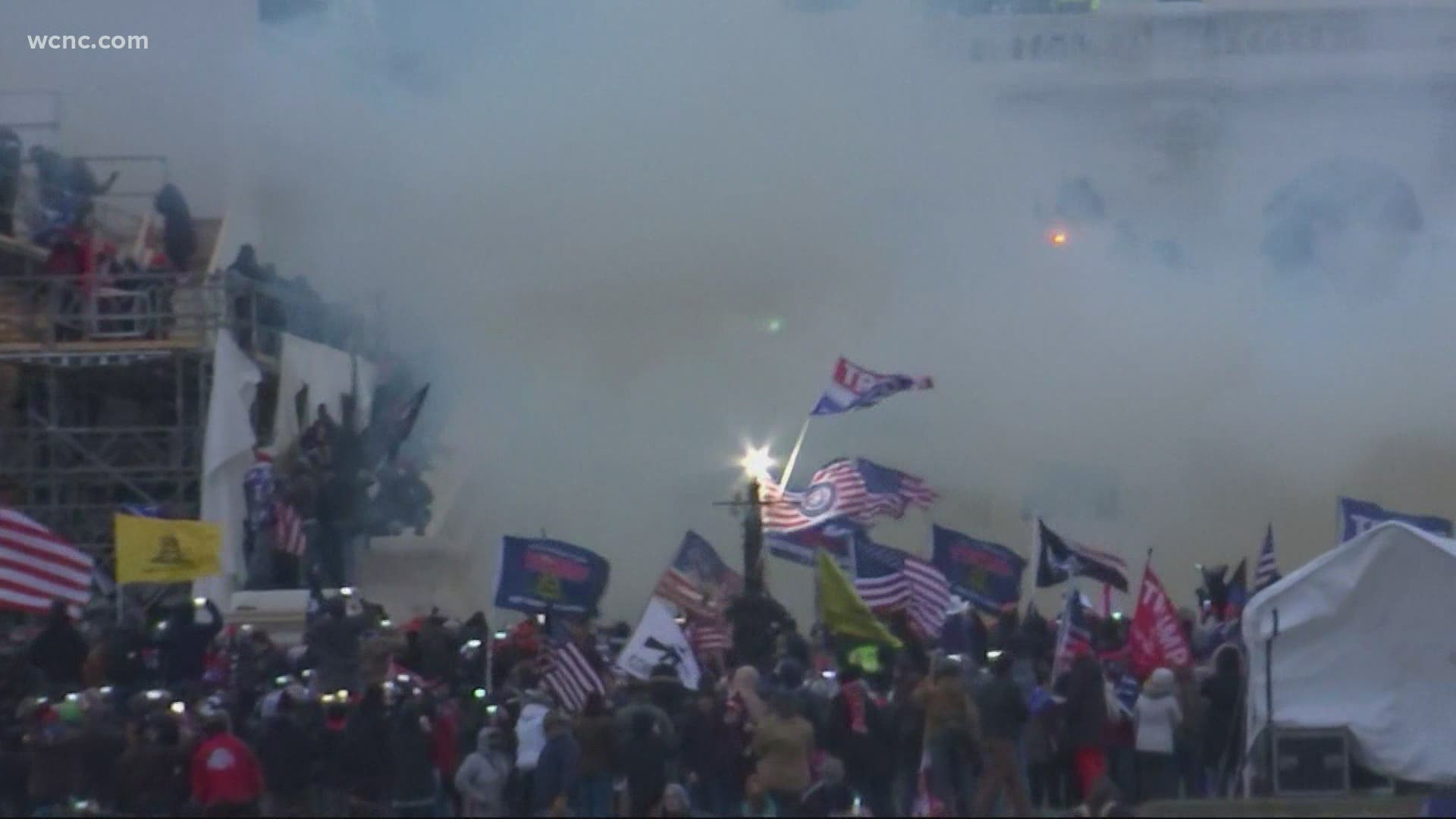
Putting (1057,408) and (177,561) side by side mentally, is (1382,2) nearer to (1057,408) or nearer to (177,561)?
(1057,408)

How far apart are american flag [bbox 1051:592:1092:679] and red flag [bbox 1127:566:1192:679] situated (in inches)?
10.5

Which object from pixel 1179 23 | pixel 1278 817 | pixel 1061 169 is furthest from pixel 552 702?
pixel 1179 23

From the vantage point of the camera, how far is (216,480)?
58.0 feet

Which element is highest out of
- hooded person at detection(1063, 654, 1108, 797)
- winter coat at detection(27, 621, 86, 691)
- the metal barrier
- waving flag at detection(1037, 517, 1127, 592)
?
the metal barrier

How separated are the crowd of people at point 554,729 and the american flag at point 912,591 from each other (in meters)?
0.91

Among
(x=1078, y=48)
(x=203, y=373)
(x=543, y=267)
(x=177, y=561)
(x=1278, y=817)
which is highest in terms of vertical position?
(x=1078, y=48)

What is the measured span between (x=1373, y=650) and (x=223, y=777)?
5.83m

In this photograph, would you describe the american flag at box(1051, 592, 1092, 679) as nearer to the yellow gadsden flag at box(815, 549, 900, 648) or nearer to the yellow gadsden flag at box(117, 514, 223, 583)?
the yellow gadsden flag at box(815, 549, 900, 648)

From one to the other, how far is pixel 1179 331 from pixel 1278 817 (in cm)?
932

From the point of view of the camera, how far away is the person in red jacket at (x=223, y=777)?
12406 mm

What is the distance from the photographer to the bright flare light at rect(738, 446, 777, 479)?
779 inches

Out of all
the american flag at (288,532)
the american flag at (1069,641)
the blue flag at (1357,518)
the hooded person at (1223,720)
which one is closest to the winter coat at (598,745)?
the american flag at (1069,641)

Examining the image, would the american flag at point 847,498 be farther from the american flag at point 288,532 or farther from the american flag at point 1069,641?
the american flag at point 288,532

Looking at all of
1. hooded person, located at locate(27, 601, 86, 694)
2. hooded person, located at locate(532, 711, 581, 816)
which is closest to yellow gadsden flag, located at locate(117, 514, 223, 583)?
hooded person, located at locate(27, 601, 86, 694)
